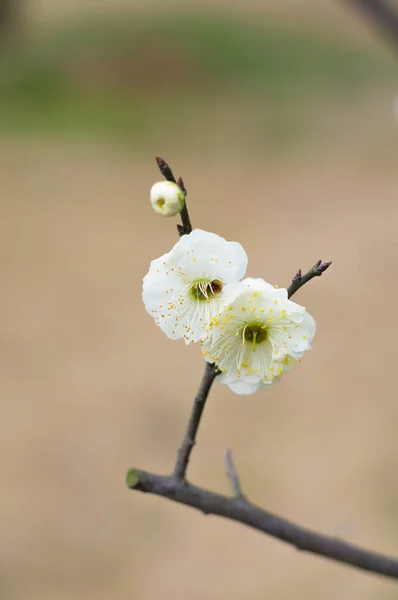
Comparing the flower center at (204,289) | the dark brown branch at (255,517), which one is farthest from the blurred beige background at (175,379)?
the flower center at (204,289)

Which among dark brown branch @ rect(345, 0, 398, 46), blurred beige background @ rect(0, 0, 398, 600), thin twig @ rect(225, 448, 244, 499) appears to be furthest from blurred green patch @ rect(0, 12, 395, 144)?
thin twig @ rect(225, 448, 244, 499)

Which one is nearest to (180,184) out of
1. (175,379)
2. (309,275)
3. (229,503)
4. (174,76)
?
(309,275)

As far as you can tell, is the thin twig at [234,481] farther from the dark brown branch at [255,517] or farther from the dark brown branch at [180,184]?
the dark brown branch at [180,184]

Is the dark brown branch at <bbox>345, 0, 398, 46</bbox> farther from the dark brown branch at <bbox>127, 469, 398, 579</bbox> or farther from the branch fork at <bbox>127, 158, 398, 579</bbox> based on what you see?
the dark brown branch at <bbox>127, 469, 398, 579</bbox>

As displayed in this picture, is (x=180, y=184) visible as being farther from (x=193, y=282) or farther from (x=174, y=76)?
(x=174, y=76)

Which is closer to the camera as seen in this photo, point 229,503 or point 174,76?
point 229,503

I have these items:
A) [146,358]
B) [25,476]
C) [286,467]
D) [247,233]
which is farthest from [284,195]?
[25,476]
